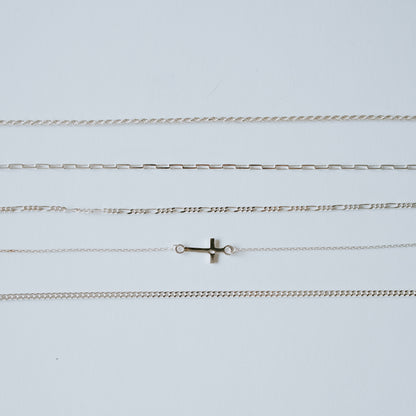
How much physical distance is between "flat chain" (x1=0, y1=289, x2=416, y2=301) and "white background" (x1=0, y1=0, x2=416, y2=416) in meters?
0.01

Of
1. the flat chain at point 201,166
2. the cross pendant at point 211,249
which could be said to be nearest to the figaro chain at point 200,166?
the flat chain at point 201,166

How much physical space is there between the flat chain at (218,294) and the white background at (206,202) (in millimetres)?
12

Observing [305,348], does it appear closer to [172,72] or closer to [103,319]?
[103,319]

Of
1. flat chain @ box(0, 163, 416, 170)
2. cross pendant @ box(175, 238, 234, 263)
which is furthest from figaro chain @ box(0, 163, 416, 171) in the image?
cross pendant @ box(175, 238, 234, 263)

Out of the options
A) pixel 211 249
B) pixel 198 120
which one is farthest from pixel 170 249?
pixel 198 120

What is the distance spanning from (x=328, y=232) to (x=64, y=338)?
0.56 metres

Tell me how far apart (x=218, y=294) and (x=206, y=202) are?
7.2 inches

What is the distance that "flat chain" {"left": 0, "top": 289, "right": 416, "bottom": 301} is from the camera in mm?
1179

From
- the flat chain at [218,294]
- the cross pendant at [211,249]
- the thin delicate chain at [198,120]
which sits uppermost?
the thin delicate chain at [198,120]

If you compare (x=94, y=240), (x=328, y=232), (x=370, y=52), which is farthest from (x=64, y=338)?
(x=370, y=52)

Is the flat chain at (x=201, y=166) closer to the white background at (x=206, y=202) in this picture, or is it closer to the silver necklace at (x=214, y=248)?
the white background at (x=206, y=202)

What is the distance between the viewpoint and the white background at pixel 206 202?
1179 millimetres

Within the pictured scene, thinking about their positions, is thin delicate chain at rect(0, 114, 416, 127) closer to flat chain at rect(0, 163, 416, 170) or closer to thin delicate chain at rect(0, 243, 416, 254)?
flat chain at rect(0, 163, 416, 170)

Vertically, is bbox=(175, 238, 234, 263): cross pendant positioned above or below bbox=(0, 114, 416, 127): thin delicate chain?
below
